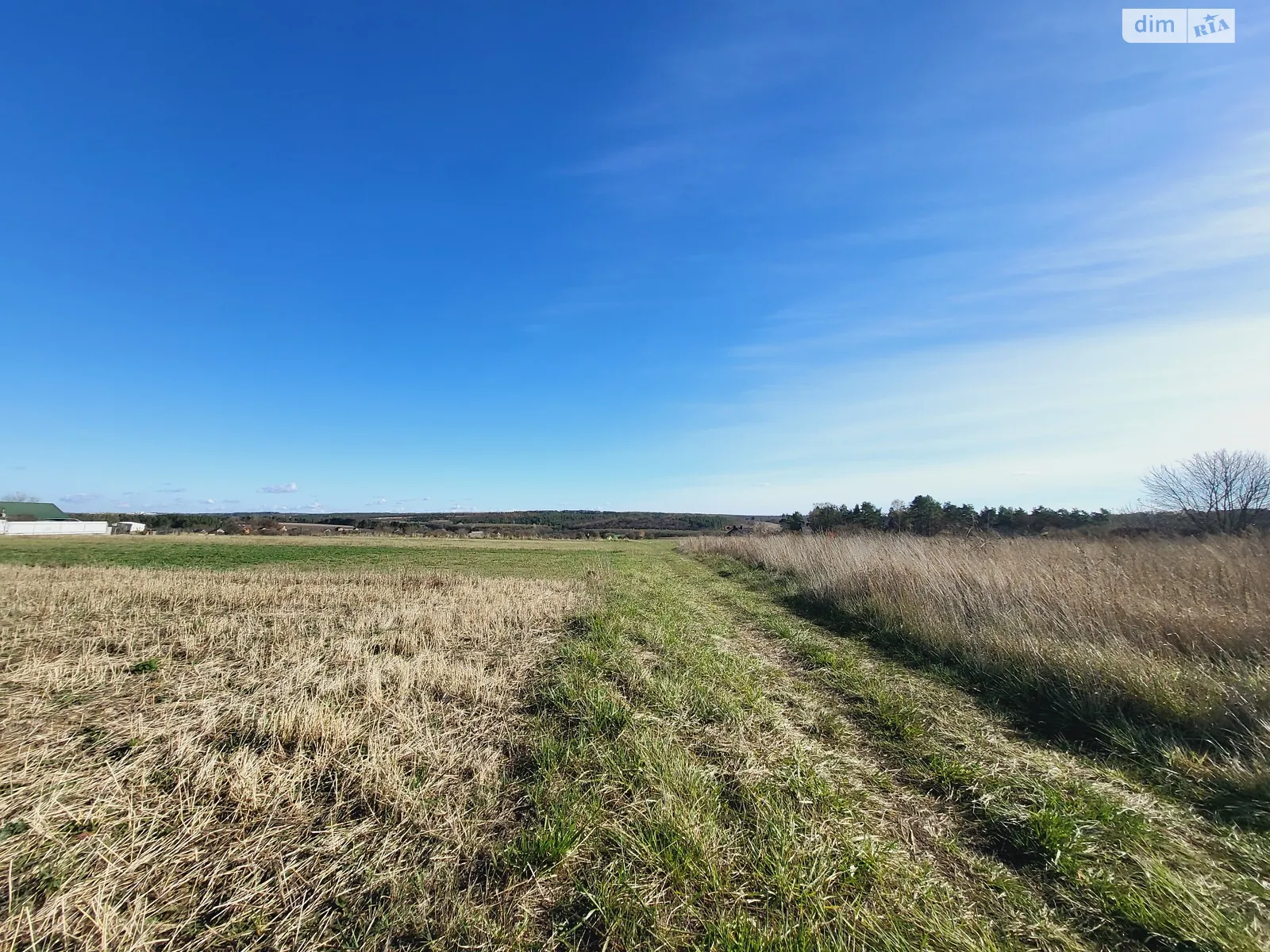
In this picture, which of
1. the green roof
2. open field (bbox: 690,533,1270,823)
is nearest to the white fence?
the green roof

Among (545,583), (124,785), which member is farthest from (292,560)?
(124,785)

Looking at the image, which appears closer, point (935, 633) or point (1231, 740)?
point (1231, 740)

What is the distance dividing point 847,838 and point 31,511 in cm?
17761

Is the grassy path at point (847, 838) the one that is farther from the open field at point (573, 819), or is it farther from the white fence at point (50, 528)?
the white fence at point (50, 528)

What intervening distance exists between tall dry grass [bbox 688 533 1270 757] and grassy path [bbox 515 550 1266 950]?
4.80 feet

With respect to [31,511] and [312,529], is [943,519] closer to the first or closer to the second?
[312,529]

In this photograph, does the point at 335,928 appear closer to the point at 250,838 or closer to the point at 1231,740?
the point at 250,838

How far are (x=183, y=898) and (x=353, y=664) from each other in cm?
501

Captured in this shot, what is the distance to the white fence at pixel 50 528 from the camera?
8144cm

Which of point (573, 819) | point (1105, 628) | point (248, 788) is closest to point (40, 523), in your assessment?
point (248, 788)

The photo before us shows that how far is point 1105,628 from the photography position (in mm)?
7266

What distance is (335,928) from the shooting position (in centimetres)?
270

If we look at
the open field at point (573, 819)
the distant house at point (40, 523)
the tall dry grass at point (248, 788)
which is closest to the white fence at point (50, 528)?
the distant house at point (40, 523)

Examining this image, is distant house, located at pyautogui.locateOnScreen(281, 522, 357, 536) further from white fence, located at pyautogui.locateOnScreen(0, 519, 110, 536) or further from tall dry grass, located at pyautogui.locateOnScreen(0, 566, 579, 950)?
tall dry grass, located at pyautogui.locateOnScreen(0, 566, 579, 950)
